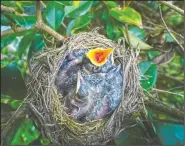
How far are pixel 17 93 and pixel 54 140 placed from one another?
431 millimetres

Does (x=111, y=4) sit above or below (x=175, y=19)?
above

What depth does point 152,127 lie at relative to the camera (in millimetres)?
1425

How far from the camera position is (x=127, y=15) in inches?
55.2

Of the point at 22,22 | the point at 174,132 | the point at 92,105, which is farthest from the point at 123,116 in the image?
the point at 22,22

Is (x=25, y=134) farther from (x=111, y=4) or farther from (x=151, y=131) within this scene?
(x=111, y=4)

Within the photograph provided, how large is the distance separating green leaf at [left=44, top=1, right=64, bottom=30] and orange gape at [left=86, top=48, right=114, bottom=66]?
1.08 feet

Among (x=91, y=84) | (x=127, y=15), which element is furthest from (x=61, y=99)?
(x=127, y=15)

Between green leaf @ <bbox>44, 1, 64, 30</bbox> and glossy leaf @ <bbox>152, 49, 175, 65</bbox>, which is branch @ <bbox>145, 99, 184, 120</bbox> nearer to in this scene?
glossy leaf @ <bbox>152, 49, 175, 65</bbox>

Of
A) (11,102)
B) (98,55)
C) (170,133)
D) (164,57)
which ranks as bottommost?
(170,133)

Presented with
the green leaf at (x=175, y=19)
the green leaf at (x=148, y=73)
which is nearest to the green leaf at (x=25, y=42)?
the green leaf at (x=148, y=73)

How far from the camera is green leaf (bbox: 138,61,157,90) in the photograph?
139cm

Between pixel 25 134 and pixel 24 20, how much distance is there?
1.25 ft

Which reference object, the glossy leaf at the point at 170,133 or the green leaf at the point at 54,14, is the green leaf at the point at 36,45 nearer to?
the green leaf at the point at 54,14

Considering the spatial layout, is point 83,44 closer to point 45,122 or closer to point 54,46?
point 54,46
